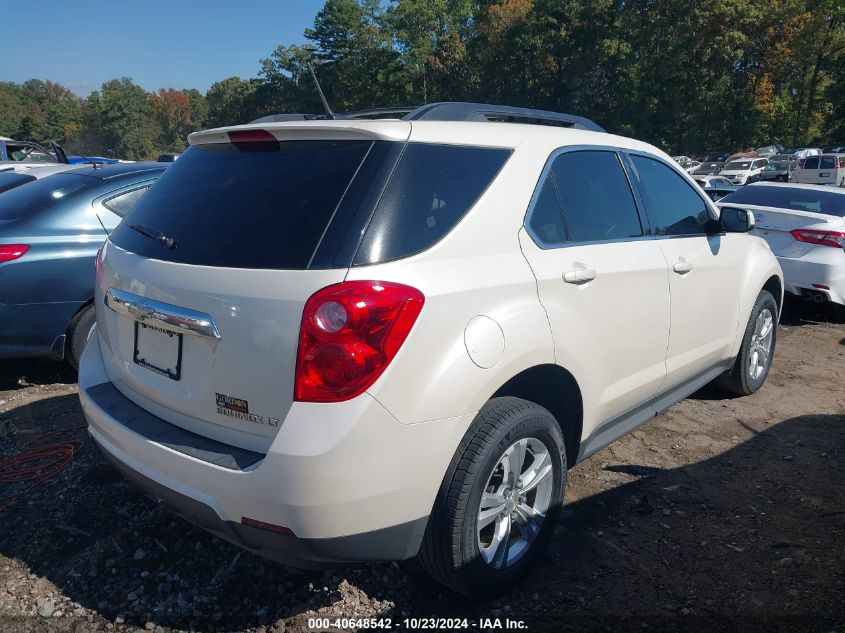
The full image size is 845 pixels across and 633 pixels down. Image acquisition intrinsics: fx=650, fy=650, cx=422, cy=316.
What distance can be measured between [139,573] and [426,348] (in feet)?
5.46

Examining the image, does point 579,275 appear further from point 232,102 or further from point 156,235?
point 232,102

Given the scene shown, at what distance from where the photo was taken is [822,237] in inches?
262

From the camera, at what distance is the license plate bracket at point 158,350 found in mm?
2289

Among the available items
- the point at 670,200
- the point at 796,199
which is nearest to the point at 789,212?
the point at 796,199

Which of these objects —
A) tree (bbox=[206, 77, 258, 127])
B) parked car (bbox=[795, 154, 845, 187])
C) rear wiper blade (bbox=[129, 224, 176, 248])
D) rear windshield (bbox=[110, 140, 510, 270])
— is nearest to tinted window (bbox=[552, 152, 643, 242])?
rear windshield (bbox=[110, 140, 510, 270])

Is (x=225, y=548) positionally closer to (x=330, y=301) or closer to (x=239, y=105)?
(x=330, y=301)

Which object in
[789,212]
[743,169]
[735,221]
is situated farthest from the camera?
[743,169]

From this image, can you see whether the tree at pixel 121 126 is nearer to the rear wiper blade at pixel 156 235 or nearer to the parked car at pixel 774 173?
the parked car at pixel 774 173

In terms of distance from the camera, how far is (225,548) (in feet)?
9.44

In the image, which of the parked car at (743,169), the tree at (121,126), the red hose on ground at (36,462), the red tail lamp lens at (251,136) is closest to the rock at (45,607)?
the red hose on ground at (36,462)

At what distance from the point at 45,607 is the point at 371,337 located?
5.74ft

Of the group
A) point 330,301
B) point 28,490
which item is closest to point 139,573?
point 28,490

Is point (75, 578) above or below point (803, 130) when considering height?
below

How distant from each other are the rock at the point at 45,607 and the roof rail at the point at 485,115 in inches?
91.8
